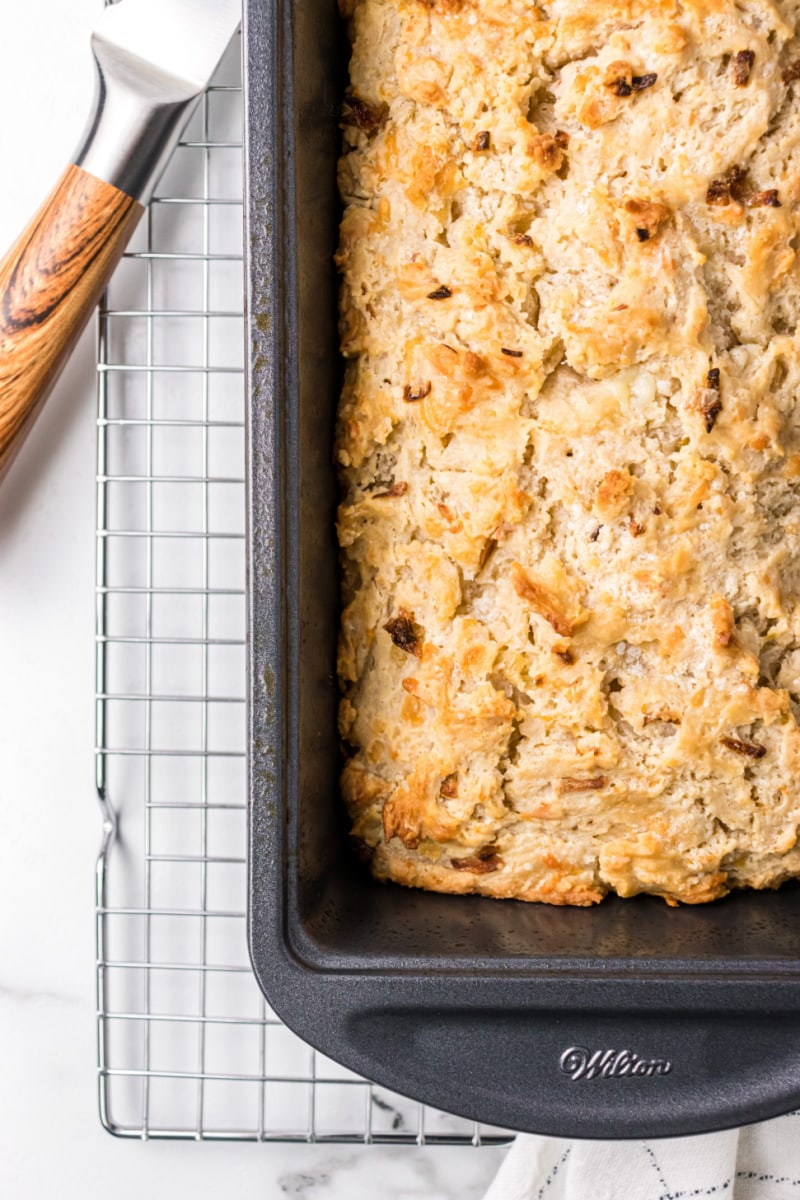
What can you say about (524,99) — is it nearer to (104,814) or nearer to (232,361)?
(232,361)

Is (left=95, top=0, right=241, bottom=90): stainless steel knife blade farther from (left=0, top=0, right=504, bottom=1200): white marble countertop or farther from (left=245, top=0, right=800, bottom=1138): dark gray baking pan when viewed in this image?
(left=0, top=0, right=504, bottom=1200): white marble countertop

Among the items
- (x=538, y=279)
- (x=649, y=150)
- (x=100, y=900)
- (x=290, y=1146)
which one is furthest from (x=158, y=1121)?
(x=649, y=150)

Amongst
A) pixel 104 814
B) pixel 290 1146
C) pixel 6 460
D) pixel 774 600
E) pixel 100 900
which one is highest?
pixel 6 460

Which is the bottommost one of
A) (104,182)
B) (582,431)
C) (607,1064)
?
(607,1064)

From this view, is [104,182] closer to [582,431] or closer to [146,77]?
[146,77]

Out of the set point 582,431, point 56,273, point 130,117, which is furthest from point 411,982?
point 130,117

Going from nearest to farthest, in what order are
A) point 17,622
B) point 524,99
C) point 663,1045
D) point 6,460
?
point 663,1045 → point 524,99 → point 6,460 → point 17,622
